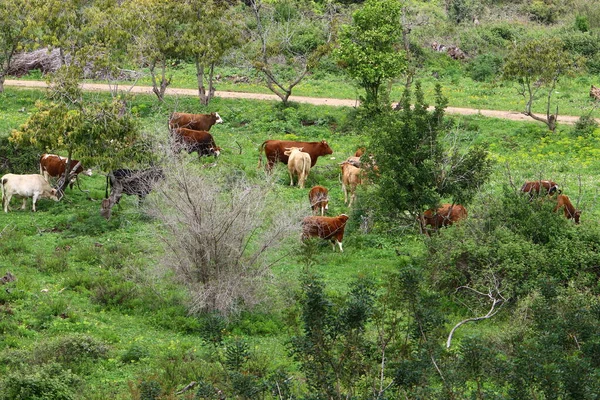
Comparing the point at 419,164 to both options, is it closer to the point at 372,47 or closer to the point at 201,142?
the point at 201,142

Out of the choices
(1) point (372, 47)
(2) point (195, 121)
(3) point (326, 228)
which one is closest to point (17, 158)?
(2) point (195, 121)

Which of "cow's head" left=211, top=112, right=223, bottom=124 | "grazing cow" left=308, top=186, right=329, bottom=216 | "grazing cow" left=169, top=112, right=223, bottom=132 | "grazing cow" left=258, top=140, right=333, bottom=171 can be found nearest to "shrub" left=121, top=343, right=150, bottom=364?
"grazing cow" left=308, top=186, right=329, bottom=216

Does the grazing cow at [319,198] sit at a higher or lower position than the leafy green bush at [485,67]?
lower

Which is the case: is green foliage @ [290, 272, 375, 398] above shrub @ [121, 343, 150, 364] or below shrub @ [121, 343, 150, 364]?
above

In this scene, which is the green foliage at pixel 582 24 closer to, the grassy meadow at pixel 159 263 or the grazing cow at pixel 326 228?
the grassy meadow at pixel 159 263

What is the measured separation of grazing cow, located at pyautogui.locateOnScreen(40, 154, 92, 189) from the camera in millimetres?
25844

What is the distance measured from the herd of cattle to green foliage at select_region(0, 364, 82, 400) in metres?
6.60

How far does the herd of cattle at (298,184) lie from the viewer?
74.0 ft

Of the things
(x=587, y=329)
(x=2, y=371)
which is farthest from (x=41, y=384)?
(x=587, y=329)

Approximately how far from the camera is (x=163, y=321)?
1839 centimetres

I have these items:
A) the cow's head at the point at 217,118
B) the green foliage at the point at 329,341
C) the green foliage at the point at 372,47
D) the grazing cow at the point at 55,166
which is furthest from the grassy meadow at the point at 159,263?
the green foliage at the point at 372,47

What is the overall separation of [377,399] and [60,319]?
8504 mm

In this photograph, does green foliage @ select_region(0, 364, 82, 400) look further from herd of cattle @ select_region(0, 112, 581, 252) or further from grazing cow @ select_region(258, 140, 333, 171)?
grazing cow @ select_region(258, 140, 333, 171)

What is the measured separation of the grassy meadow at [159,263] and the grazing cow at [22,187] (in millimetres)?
432
